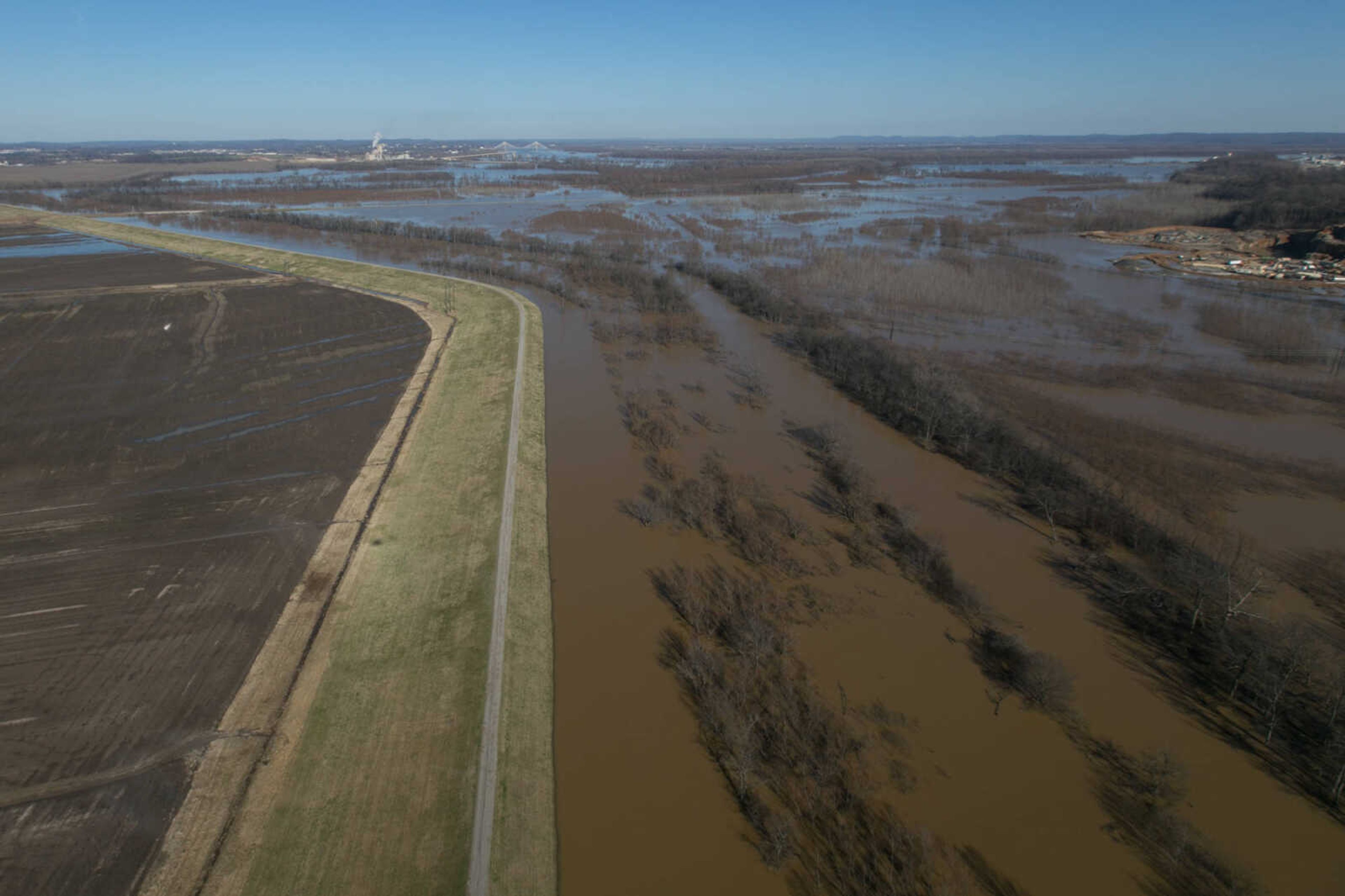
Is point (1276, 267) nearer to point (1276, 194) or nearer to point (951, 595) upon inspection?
point (1276, 194)

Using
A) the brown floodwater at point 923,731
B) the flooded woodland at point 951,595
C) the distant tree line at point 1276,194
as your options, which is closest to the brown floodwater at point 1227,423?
the flooded woodland at point 951,595

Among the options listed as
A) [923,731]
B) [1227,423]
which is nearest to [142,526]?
[923,731]

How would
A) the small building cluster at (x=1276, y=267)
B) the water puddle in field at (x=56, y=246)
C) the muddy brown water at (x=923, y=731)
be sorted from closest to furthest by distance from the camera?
the muddy brown water at (x=923, y=731) < the small building cluster at (x=1276, y=267) < the water puddle in field at (x=56, y=246)

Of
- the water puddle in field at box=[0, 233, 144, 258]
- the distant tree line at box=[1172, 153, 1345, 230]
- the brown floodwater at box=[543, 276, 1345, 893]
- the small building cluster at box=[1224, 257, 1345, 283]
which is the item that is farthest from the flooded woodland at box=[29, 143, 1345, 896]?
the water puddle in field at box=[0, 233, 144, 258]

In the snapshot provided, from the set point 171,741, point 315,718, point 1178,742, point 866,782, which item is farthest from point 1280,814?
point 171,741

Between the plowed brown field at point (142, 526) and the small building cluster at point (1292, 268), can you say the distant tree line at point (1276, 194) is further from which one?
the plowed brown field at point (142, 526)

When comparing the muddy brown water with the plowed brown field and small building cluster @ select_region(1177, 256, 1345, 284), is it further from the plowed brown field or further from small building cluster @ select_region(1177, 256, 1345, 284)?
small building cluster @ select_region(1177, 256, 1345, 284)

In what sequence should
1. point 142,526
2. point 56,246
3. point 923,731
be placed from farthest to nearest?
1. point 56,246
2. point 142,526
3. point 923,731

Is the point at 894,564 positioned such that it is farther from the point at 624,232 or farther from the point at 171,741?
the point at 624,232
